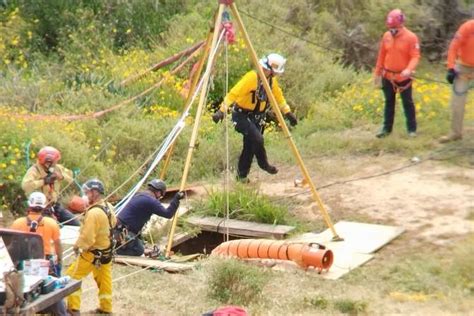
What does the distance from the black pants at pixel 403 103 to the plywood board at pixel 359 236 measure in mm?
2897

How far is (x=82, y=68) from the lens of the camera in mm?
18422

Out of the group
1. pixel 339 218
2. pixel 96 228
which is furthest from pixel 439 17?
pixel 96 228

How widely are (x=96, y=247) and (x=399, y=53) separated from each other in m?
6.70

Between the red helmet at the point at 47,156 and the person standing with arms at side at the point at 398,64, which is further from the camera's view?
the person standing with arms at side at the point at 398,64

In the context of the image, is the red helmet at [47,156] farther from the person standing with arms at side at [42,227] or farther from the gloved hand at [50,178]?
the person standing with arms at side at [42,227]

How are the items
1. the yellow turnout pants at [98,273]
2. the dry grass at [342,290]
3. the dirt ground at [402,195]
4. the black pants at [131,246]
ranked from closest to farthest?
the yellow turnout pants at [98,273]
the dry grass at [342,290]
the black pants at [131,246]
the dirt ground at [402,195]

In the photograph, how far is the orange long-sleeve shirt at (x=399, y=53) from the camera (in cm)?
1414

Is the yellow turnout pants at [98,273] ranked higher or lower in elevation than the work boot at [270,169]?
lower

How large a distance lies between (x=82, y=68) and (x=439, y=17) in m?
8.00

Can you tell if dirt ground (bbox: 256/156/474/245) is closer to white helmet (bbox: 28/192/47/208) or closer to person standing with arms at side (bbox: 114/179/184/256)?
person standing with arms at side (bbox: 114/179/184/256)

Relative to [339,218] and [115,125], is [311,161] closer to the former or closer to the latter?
[339,218]

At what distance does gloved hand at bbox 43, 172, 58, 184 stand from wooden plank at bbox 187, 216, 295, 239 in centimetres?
243

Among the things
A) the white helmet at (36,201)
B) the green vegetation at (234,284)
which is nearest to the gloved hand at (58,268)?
the white helmet at (36,201)

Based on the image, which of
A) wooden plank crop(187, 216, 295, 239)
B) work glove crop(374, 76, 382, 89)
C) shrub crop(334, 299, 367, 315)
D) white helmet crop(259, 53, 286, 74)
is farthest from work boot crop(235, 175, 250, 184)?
shrub crop(334, 299, 367, 315)
